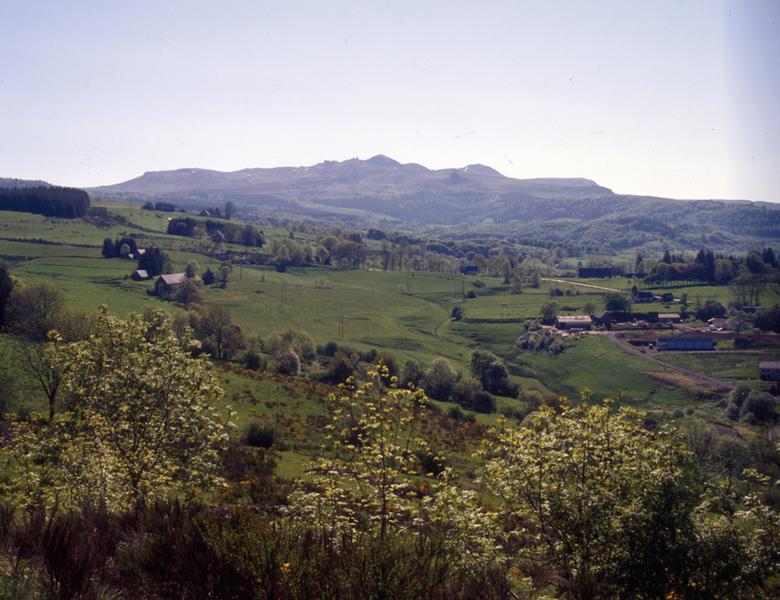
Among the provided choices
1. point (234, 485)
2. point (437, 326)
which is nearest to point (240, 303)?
point (437, 326)

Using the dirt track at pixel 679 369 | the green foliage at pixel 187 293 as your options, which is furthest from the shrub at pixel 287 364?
the dirt track at pixel 679 369

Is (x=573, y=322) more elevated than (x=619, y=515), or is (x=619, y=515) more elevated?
(x=619, y=515)

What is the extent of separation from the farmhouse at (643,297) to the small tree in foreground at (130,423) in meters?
167

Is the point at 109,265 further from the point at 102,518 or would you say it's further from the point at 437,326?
the point at 102,518

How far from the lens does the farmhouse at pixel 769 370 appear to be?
10156 centimetres

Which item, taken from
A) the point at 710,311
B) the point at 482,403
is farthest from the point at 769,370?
the point at 482,403

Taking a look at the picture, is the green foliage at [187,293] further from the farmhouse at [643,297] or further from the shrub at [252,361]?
the farmhouse at [643,297]

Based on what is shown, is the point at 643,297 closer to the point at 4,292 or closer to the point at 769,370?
the point at 769,370

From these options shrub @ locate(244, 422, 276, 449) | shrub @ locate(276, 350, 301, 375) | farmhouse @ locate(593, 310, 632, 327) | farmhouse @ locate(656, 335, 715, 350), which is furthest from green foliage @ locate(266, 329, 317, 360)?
farmhouse @ locate(593, 310, 632, 327)

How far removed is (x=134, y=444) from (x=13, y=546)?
6.67 meters

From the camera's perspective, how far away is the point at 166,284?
12625cm

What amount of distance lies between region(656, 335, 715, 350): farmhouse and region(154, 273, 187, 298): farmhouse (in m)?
102

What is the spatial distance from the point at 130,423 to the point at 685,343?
4934 inches

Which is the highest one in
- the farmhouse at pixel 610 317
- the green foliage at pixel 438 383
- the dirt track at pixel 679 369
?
the farmhouse at pixel 610 317
